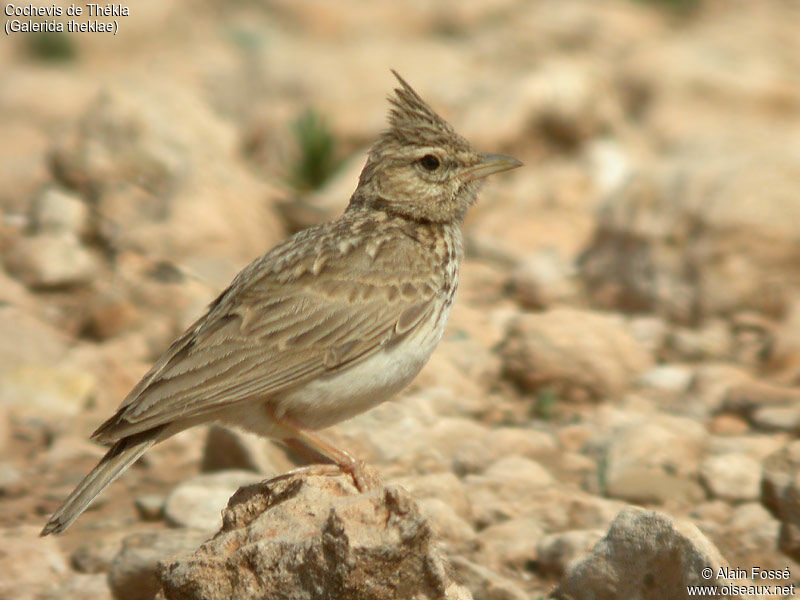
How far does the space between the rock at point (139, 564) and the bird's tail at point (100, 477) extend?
475 millimetres

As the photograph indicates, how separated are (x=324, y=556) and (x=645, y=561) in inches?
47.0

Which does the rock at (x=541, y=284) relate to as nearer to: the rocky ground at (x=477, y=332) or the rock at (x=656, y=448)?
the rocky ground at (x=477, y=332)

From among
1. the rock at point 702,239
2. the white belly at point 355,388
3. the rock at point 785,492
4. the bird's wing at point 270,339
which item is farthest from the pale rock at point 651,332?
the white belly at point 355,388

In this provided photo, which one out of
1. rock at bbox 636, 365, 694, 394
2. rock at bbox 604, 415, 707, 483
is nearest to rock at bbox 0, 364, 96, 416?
rock at bbox 604, 415, 707, 483

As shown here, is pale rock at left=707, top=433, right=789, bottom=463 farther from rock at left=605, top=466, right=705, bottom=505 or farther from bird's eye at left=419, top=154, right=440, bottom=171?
bird's eye at left=419, top=154, right=440, bottom=171

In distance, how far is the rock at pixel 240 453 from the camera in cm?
586

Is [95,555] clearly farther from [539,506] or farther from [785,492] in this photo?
[785,492]

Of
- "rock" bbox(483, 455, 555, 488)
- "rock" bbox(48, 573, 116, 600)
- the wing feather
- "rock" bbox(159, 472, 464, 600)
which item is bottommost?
"rock" bbox(48, 573, 116, 600)

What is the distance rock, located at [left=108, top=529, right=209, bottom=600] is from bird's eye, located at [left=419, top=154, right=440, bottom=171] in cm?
198

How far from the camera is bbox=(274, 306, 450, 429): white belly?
4.76 m

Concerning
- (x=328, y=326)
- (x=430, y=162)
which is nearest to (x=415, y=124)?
(x=430, y=162)

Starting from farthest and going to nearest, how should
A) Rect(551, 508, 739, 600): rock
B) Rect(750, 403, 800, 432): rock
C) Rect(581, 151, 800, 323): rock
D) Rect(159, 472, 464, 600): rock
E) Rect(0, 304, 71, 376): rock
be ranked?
Rect(581, 151, 800, 323): rock, Rect(0, 304, 71, 376): rock, Rect(750, 403, 800, 432): rock, Rect(551, 508, 739, 600): rock, Rect(159, 472, 464, 600): rock

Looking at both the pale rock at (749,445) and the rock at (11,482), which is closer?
the rock at (11,482)

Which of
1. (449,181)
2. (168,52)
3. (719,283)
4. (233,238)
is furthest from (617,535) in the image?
(168,52)
